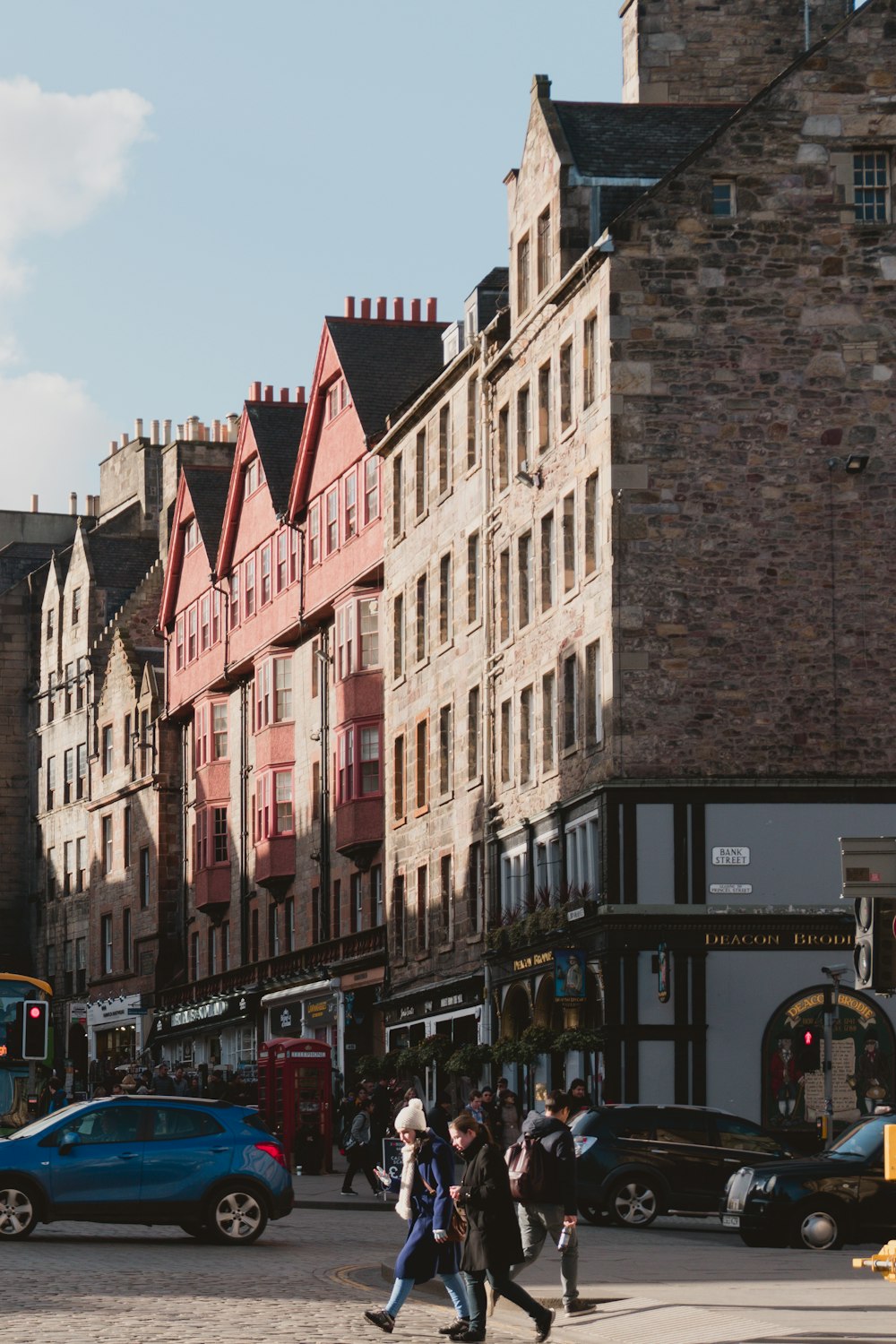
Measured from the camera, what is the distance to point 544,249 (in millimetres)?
46406

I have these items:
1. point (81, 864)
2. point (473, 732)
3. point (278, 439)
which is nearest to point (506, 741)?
point (473, 732)

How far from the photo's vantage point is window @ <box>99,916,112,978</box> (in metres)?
85.1

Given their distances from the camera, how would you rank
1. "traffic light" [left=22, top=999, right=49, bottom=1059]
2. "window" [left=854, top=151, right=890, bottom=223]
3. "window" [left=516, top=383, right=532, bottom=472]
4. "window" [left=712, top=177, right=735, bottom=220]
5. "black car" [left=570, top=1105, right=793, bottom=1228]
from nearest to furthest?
1. "black car" [left=570, top=1105, right=793, bottom=1228]
2. "traffic light" [left=22, top=999, right=49, bottom=1059]
3. "window" [left=712, top=177, right=735, bottom=220]
4. "window" [left=854, top=151, right=890, bottom=223]
5. "window" [left=516, top=383, right=532, bottom=472]

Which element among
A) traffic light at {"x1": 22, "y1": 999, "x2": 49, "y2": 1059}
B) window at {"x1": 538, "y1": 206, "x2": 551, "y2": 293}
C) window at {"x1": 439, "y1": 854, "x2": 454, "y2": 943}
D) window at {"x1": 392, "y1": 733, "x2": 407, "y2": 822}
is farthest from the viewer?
window at {"x1": 392, "y1": 733, "x2": 407, "y2": 822}

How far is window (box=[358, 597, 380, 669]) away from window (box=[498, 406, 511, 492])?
34.1 feet

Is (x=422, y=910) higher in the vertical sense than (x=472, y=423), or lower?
lower

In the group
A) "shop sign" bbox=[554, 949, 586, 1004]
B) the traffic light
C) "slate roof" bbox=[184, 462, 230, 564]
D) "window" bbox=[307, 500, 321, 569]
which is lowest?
the traffic light

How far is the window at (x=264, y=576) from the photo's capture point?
68.4 metres

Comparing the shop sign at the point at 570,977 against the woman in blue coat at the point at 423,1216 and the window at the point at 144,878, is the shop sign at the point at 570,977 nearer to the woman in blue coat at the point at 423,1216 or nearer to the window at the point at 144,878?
the woman in blue coat at the point at 423,1216

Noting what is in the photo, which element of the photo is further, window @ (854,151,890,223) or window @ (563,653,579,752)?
window @ (563,653,579,752)

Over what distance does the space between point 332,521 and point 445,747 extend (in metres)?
11.2

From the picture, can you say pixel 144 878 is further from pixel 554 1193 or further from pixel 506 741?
pixel 554 1193

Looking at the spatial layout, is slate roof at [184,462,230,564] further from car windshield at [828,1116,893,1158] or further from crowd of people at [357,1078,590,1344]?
crowd of people at [357,1078,590,1344]

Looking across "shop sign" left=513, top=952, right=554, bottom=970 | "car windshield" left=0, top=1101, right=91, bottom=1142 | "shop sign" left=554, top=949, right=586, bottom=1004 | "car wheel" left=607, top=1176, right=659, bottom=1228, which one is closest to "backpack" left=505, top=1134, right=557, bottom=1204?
"car windshield" left=0, top=1101, right=91, bottom=1142
